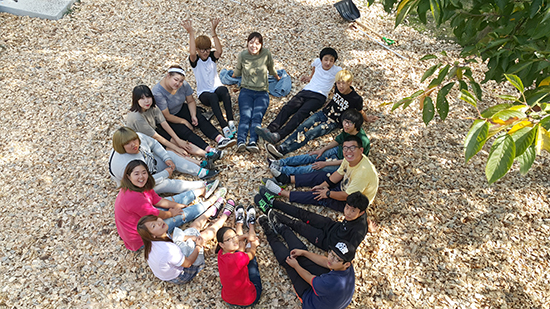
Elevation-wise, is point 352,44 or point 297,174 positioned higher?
point 352,44

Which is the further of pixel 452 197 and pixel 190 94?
pixel 190 94

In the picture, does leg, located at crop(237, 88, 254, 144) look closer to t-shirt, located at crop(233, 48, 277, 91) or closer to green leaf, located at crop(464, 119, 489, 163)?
t-shirt, located at crop(233, 48, 277, 91)

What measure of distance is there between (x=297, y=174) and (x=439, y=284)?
2.06 meters

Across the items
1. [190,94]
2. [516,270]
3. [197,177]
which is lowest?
[197,177]

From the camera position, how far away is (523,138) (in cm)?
158

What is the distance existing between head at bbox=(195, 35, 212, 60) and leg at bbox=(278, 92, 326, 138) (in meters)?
1.62

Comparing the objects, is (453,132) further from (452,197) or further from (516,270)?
(516,270)

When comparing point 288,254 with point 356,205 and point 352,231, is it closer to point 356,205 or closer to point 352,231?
point 352,231

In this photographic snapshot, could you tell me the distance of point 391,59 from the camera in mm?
6590

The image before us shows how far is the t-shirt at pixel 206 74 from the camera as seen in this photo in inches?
207

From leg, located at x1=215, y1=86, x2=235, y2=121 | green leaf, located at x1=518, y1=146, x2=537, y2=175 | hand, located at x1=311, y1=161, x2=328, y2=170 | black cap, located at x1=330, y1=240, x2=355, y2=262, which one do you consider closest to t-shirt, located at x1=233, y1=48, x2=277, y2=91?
leg, located at x1=215, y1=86, x2=235, y2=121

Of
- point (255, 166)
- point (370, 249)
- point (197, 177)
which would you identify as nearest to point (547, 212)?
point (370, 249)

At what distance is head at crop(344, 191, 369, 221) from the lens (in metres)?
3.35

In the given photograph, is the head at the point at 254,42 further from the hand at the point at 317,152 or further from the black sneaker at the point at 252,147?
the hand at the point at 317,152
